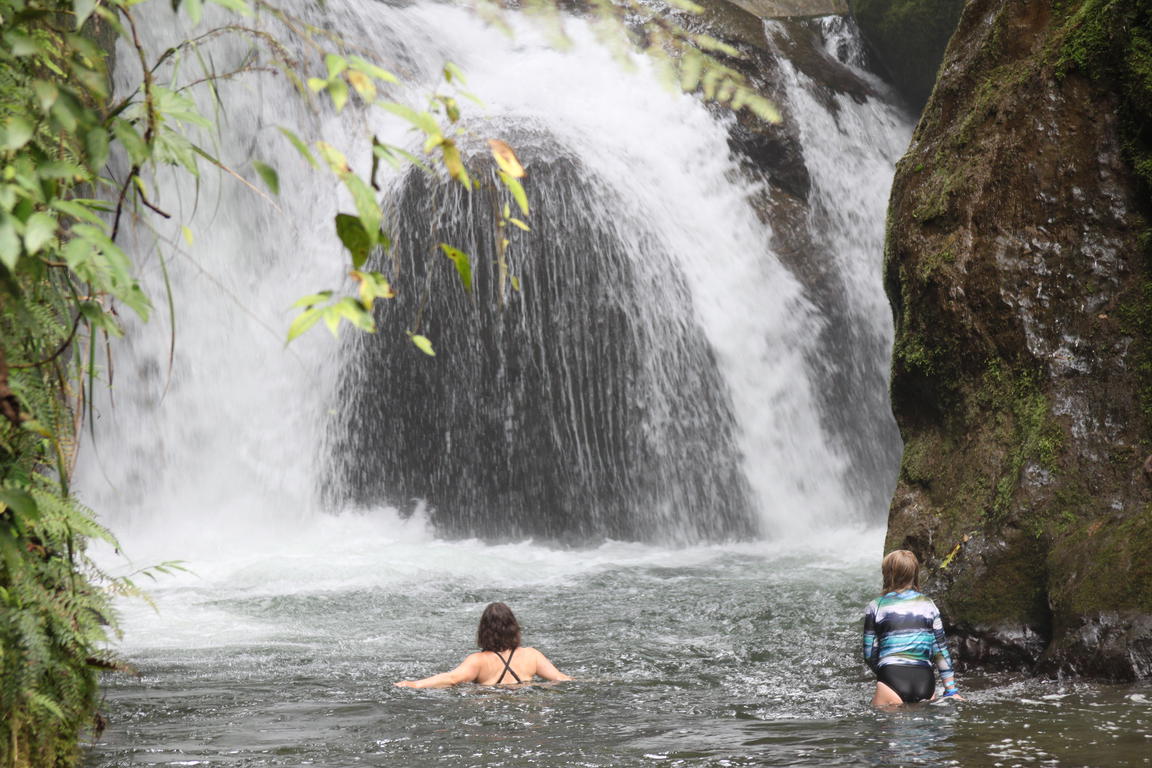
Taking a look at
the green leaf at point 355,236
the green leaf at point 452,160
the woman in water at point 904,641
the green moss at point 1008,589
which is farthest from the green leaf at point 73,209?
the green moss at point 1008,589

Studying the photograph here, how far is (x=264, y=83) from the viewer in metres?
16.8

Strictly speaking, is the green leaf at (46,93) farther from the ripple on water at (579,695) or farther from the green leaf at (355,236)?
the ripple on water at (579,695)

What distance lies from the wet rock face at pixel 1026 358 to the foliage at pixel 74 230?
4865 millimetres

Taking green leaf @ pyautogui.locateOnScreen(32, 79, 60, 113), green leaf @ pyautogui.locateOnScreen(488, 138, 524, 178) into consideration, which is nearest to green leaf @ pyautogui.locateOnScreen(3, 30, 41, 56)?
green leaf @ pyautogui.locateOnScreen(32, 79, 60, 113)

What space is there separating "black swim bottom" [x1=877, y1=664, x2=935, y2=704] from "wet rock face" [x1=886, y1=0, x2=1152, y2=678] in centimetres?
68

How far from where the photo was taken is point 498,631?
727 cm

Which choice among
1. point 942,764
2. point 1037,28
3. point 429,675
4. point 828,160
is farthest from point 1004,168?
point 828,160

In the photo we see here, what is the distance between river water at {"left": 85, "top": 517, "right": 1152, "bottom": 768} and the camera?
5.02 metres

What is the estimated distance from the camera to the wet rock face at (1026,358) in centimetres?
648

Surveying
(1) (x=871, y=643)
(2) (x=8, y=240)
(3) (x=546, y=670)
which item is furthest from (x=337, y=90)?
(3) (x=546, y=670)

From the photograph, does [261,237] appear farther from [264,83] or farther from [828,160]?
[828,160]

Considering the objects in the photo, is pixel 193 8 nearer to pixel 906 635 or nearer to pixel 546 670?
pixel 906 635

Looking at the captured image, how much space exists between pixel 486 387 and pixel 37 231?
1415cm

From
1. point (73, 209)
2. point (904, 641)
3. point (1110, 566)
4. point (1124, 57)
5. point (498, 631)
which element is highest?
point (1124, 57)
